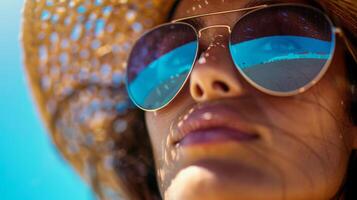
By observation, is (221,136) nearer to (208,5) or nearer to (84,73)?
(208,5)

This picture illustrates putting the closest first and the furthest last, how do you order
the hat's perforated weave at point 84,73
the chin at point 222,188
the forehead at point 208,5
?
the chin at point 222,188 → the forehead at point 208,5 → the hat's perforated weave at point 84,73

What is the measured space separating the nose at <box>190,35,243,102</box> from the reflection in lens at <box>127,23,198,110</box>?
8cm

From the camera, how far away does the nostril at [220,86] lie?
820mm

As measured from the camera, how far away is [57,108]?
49.3 inches

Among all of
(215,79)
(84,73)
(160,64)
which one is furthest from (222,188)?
(84,73)

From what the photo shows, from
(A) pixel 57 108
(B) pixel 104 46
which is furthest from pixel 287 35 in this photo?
(A) pixel 57 108

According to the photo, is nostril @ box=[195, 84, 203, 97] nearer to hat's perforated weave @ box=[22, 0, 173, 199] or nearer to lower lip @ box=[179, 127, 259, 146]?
lower lip @ box=[179, 127, 259, 146]

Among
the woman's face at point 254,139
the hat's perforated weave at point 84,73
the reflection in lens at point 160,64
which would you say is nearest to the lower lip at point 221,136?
the woman's face at point 254,139

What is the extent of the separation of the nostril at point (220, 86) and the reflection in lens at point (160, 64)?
119 mm

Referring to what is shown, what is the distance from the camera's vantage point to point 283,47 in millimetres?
809

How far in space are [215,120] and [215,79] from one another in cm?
8

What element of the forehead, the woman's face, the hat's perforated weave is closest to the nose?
the woman's face

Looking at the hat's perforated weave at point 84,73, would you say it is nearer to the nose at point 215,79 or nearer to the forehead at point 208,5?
the forehead at point 208,5

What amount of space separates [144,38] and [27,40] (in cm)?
36
